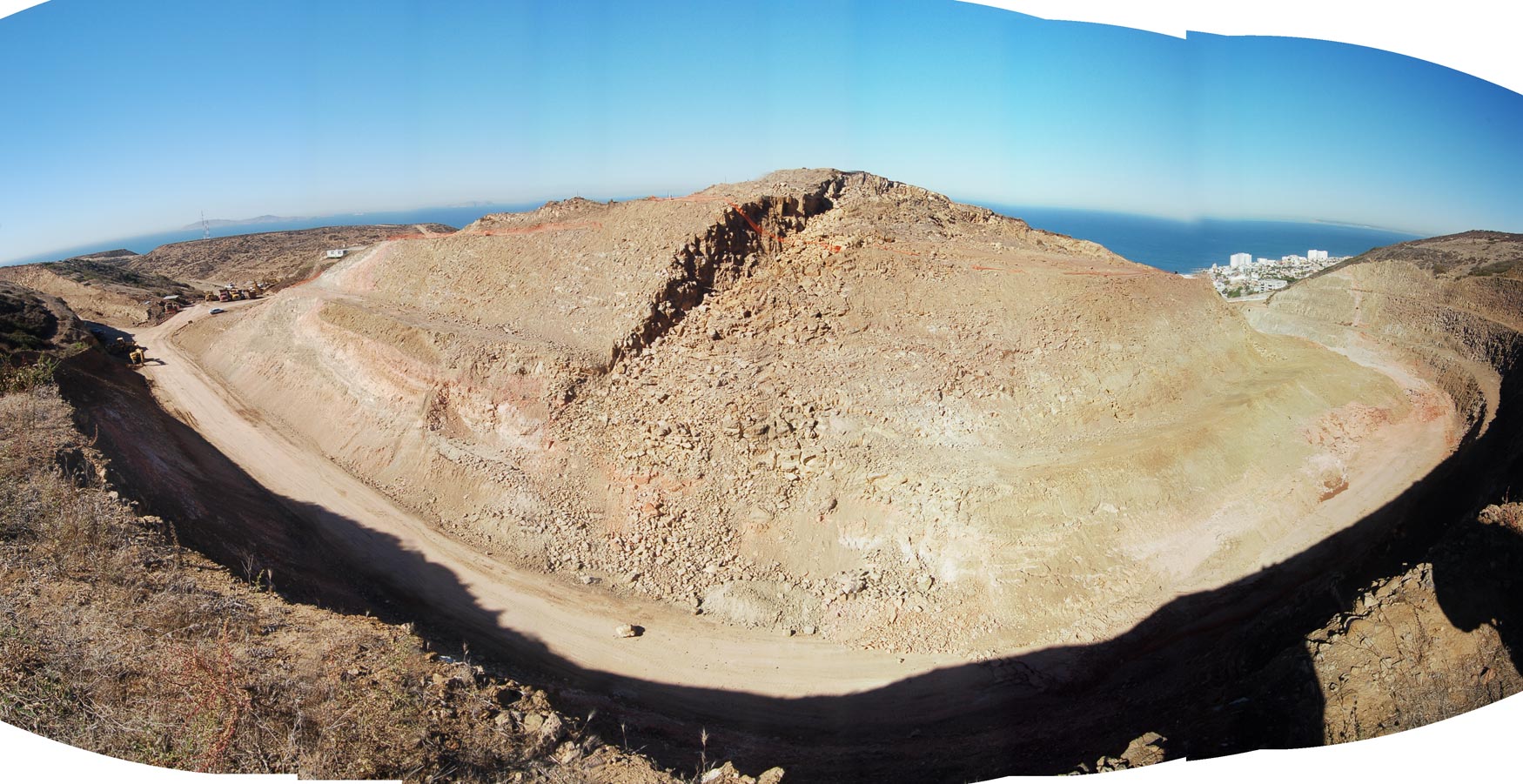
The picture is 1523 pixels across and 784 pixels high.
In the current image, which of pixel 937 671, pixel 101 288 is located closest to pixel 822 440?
pixel 937 671

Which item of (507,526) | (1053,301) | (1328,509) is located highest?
(1053,301)

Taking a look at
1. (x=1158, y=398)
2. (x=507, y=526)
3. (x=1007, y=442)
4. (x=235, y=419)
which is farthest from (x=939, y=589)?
(x=235, y=419)

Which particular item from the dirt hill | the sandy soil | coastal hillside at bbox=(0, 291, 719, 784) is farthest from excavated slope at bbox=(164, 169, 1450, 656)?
the dirt hill

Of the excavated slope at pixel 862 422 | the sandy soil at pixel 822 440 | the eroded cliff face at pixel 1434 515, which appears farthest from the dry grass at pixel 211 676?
the excavated slope at pixel 862 422

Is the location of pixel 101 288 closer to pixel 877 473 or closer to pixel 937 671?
pixel 877 473

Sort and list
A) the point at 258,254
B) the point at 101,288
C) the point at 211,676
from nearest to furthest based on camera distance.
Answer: the point at 211,676, the point at 101,288, the point at 258,254

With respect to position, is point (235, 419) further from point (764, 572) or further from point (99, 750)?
point (99, 750)
